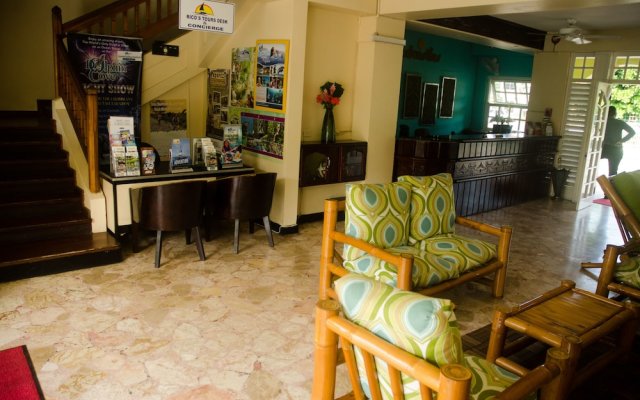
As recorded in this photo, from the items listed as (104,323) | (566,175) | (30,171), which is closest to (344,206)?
(104,323)

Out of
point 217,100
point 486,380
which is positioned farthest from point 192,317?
point 217,100

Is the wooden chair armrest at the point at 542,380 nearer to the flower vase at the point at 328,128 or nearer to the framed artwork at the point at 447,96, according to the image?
the flower vase at the point at 328,128

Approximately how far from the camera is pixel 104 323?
11.4ft

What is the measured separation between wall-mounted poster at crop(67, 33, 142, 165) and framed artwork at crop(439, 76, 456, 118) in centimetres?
603

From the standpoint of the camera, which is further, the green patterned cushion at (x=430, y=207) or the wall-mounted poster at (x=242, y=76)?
the wall-mounted poster at (x=242, y=76)

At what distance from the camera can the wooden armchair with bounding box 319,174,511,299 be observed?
3.44 m

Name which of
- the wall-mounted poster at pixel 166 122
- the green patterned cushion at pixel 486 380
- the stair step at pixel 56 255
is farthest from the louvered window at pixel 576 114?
the stair step at pixel 56 255

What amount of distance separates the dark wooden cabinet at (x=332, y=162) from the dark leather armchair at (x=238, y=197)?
0.80 metres

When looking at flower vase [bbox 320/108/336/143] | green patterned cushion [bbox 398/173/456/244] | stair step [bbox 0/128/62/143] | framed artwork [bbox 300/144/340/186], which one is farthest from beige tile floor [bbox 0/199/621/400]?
stair step [bbox 0/128/62/143]

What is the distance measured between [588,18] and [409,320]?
738cm

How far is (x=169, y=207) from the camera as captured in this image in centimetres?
448

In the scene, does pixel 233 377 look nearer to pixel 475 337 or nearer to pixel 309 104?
pixel 475 337

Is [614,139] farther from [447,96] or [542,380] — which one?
[542,380]

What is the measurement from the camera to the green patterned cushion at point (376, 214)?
3555 mm
